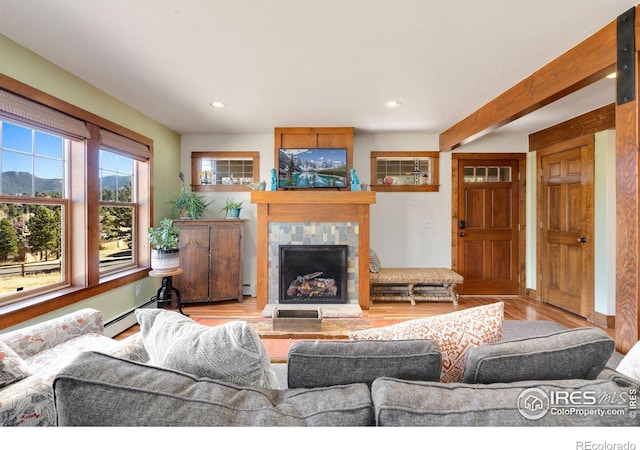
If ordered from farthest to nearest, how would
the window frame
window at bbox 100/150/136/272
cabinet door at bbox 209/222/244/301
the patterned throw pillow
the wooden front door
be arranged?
1. the patterned throw pillow
2. cabinet door at bbox 209/222/244/301
3. the wooden front door
4. window at bbox 100/150/136/272
5. the window frame

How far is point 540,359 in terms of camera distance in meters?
0.87

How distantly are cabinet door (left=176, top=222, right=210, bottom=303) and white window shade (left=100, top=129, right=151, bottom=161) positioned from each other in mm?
953

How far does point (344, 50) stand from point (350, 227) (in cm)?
216

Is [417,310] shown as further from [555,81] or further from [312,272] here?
[555,81]

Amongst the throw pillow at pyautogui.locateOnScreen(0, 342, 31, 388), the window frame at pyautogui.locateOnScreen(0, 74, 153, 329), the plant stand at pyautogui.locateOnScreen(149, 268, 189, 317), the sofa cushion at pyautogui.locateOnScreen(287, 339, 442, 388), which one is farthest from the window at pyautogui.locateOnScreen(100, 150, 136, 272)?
the sofa cushion at pyautogui.locateOnScreen(287, 339, 442, 388)

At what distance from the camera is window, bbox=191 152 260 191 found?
4.37 m

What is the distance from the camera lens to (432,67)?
7.78ft

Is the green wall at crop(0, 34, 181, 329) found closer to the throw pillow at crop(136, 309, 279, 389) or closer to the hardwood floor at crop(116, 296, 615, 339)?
the hardwood floor at crop(116, 296, 615, 339)

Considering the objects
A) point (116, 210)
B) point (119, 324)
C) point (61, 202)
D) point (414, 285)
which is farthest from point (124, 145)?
point (414, 285)

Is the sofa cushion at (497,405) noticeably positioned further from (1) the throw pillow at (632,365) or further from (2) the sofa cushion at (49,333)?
(2) the sofa cushion at (49,333)

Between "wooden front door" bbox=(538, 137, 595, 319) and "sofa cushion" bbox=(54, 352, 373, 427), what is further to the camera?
"wooden front door" bbox=(538, 137, 595, 319)

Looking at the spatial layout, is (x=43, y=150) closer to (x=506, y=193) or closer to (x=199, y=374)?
(x=199, y=374)

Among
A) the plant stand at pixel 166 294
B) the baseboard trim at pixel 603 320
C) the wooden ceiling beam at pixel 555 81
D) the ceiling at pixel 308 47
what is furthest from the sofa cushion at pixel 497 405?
the baseboard trim at pixel 603 320

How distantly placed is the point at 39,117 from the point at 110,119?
826 mm
